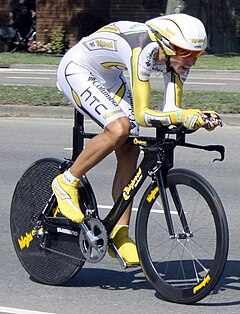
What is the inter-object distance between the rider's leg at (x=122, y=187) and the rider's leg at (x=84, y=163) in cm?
23

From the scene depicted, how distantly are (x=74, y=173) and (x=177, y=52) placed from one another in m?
0.96

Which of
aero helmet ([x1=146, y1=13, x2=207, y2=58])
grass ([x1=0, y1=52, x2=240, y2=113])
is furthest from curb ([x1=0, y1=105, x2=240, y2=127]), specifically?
aero helmet ([x1=146, y1=13, x2=207, y2=58])

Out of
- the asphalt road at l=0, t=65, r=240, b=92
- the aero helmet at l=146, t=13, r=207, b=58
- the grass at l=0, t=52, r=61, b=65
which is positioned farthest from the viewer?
the grass at l=0, t=52, r=61, b=65

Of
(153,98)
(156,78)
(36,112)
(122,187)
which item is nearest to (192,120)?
(122,187)

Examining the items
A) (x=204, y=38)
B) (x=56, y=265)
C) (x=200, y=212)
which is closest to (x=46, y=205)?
(x=56, y=265)

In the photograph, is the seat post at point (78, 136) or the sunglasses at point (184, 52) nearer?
the sunglasses at point (184, 52)

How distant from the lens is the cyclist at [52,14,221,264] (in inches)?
198

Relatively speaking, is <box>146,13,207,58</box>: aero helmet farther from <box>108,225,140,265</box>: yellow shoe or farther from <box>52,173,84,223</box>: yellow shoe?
<box>108,225,140,265</box>: yellow shoe

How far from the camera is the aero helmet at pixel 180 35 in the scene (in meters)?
5.00

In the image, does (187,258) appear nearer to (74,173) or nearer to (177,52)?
(74,173)

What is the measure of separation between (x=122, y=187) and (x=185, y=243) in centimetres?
58

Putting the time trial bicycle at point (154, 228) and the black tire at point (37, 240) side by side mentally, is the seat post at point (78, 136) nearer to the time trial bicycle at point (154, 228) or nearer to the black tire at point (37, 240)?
the time trial bicycle at point (154, 228)

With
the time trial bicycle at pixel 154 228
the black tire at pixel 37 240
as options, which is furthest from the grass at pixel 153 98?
the time trial bicycle at pixel 154 228

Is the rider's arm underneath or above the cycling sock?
above
